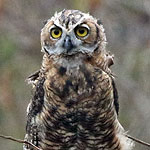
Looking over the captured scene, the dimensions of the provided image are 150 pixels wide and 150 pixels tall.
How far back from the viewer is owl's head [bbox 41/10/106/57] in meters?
5.27

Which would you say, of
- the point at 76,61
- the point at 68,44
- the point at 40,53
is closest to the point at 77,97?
the point at 76,61

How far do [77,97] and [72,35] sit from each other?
58 cm

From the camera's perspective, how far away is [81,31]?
538cm

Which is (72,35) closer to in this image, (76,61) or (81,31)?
(81,31)

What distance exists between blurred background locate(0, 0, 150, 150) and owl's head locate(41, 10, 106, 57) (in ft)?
8.75

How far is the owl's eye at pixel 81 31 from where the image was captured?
17.5 feet

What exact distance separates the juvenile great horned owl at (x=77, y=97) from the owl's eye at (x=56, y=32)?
0.01 metres

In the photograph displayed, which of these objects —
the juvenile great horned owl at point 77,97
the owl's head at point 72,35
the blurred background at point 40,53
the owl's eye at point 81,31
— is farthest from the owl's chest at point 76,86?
the blurred background at point 40,53

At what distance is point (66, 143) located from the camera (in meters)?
5.73

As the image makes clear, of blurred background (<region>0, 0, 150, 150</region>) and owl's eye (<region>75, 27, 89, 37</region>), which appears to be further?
blurred background (<region>0, 0, 150, 150</region>)

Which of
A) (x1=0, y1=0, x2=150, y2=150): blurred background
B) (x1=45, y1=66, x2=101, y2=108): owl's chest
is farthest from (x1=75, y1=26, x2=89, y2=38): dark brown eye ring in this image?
(x1=0, y1=0, x2=150, y2=150): blurred background

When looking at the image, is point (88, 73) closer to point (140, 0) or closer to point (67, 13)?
point (67, 13)

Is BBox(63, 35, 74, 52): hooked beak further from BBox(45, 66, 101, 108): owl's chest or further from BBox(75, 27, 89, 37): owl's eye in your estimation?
BBox(45, 66, 101, 108): owl's chest

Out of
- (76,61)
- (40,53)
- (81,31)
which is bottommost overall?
(76,61)
